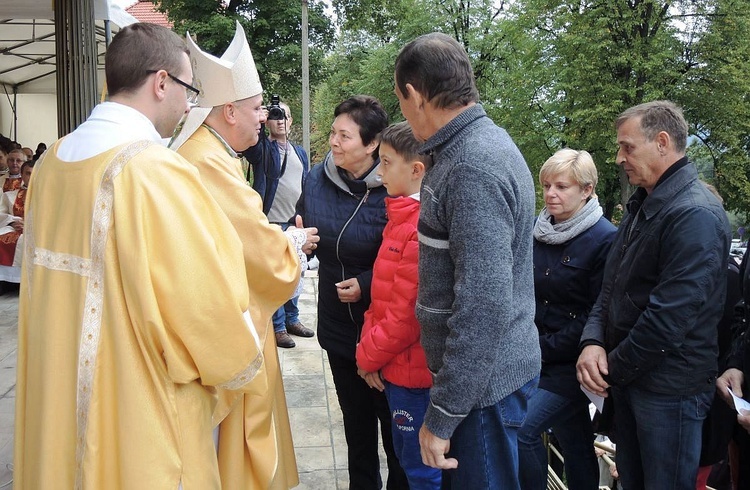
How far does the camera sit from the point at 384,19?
82.7 ft

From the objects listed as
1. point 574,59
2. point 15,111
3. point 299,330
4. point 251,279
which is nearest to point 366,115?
point 251,279

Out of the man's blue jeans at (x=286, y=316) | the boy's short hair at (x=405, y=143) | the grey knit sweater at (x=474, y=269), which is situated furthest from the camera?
the man's blue jeans at (x=286, y=316)

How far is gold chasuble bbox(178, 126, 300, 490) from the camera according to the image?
7.85 ft

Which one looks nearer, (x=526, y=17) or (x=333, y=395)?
(x=333, y=395)

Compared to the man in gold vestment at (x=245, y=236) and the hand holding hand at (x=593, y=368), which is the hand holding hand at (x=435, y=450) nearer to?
the man in gold vestment at (x=245, y=236)

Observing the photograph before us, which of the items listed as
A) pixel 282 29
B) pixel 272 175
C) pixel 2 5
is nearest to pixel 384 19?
pixel 282 29

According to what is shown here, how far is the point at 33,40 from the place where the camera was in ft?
32.0

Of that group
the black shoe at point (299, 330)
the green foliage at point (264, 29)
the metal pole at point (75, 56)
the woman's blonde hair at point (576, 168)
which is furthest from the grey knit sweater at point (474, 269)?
the green foliage at point (264, 29)

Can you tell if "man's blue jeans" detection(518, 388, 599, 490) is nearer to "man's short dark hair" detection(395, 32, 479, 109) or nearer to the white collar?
"man's short dark hair" detection(395, 32, 479, 109)

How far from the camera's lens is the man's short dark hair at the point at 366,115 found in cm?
290

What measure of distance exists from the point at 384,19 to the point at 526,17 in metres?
7.02

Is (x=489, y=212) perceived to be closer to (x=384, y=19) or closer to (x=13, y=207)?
(x=13, y=207)

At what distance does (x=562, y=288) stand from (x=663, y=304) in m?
0.61

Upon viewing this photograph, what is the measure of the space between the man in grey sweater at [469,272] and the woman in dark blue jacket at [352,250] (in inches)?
35.4
